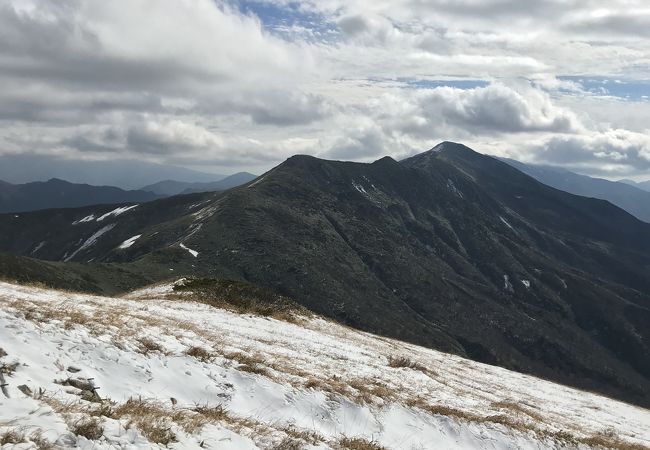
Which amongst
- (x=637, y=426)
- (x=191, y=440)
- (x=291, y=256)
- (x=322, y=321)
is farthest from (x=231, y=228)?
(x=191, y=440)

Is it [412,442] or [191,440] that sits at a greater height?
[191,440]

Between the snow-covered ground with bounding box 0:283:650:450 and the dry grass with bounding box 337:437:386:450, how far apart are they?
58mm

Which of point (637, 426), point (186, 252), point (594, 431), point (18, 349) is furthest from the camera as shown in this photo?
point (186, 252)

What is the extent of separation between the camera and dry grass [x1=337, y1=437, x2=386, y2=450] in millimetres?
12219

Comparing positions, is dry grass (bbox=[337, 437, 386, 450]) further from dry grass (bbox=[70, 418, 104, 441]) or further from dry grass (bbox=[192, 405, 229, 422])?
dry grass (bbox=[70, 418, 104, 441])

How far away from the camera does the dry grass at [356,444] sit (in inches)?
481

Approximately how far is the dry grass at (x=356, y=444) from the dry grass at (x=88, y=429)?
588cm

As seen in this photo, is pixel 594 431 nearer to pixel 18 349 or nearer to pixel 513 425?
pixel 513 425

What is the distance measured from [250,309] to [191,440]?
2637 cm

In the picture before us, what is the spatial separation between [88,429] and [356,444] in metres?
6.79

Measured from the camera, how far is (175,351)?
50.2 feet

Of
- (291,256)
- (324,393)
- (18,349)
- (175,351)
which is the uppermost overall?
(18,349)

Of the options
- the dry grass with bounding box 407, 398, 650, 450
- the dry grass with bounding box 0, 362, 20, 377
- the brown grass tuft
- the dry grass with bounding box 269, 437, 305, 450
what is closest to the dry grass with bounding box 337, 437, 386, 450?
the dry grass with bounding box 269, 437, 305, 450

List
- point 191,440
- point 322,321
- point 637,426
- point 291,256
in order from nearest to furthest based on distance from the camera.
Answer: point 191,440, point 637,426, point 322,321, point 291,256
